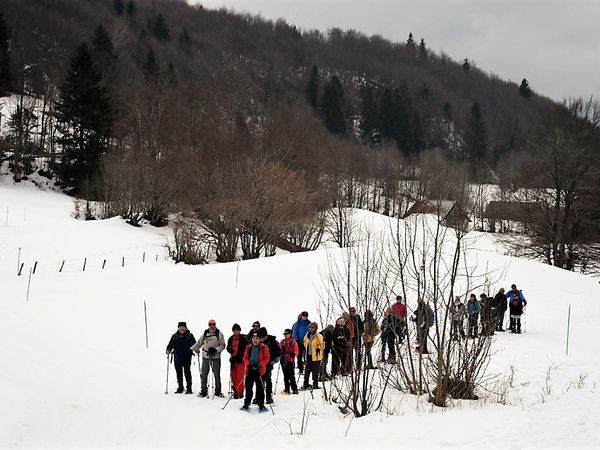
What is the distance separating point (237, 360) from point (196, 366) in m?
3.92

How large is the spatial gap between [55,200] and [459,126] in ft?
351

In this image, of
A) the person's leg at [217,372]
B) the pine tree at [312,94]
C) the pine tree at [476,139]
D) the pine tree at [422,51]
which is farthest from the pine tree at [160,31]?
the person's leg at [217,372]

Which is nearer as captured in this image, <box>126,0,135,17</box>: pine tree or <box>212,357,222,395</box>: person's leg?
<box>212,357,222,395</box>: person's leg

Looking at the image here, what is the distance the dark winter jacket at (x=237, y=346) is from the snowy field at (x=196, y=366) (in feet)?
3.26

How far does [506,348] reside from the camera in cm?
1611

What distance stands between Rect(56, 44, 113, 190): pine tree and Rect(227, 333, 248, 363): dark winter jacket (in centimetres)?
4317

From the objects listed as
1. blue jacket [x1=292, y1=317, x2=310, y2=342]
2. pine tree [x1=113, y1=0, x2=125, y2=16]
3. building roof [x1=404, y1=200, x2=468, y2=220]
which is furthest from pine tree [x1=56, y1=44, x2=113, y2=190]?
pine tree [x1=113, y1=0, x2=125, y2=16]

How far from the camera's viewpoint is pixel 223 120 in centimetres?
6650

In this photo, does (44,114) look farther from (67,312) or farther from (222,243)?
(67,312)

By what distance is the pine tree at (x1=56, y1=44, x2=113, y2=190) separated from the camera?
165ft

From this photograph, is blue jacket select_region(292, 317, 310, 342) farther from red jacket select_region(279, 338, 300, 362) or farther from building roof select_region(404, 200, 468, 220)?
building roof select_region(404, 200, 468, 220)

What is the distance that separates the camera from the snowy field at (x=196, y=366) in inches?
356

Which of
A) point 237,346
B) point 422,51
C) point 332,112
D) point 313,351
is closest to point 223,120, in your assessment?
point 332,112

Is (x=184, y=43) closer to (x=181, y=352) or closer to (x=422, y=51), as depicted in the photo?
(x=422, y=51)
